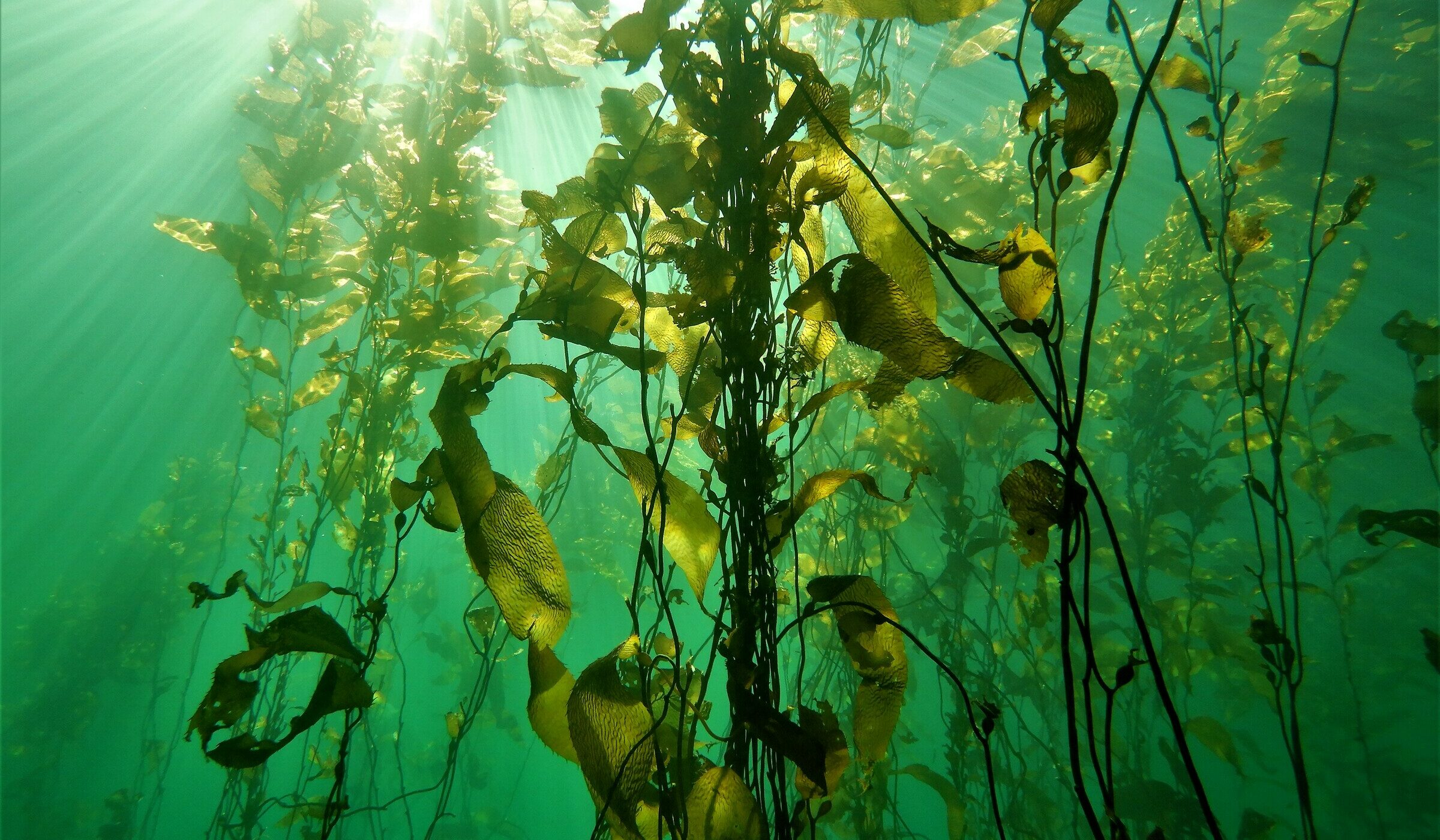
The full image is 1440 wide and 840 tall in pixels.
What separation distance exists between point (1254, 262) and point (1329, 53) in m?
4.88

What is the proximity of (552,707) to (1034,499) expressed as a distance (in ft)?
2.52

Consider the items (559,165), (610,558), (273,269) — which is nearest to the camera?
(273,269)

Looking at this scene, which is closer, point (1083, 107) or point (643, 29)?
point (1083, 107)

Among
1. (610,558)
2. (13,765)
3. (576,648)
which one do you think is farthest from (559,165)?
(576,648)

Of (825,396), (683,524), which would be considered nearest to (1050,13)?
(825,396)

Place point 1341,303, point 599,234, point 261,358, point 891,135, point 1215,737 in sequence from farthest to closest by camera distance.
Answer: point 1341,303 < point 261,358 < point 1215,737 < point 891,135 < point 599,234

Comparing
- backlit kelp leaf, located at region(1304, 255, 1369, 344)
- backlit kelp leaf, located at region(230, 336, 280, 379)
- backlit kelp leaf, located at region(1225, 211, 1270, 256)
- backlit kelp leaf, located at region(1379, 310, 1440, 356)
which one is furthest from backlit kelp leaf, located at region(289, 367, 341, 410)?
backlit kelp leaf, located at region(1304, 255, 1369, 344)

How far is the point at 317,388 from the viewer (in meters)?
2.56

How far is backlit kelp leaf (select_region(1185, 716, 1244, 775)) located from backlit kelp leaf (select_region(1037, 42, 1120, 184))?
2336mm

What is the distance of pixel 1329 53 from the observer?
6.48m

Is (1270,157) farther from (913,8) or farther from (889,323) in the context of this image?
(889,323)

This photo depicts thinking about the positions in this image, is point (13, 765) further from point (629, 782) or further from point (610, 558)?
point (629, 782)

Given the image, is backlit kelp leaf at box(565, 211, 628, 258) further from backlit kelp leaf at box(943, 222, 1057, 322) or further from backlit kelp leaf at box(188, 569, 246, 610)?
backlit kelp leaf at box(188, 569, 246, 610)

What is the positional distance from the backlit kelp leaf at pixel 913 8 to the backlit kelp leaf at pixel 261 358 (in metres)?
2.68
